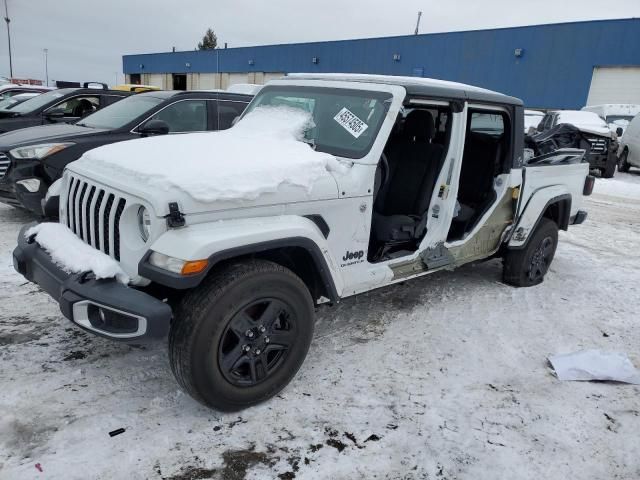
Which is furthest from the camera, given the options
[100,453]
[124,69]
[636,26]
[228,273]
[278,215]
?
[124,69]

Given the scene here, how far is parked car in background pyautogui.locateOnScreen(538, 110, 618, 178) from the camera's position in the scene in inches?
517

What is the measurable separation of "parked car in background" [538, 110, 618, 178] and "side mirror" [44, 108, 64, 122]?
11.4 metres

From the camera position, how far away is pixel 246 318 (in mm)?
2688

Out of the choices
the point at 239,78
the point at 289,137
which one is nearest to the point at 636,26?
the point at 289,137

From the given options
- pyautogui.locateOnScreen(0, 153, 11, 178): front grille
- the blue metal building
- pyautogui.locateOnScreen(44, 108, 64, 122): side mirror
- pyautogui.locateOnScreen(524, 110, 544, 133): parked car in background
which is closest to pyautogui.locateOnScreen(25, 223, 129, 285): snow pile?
pyautogui.locateOnScreen(0, 153, 11, 178): front grille

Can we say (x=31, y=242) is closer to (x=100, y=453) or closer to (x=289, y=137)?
(x=100, y=453)

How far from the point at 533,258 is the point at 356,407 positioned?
3.07 metres

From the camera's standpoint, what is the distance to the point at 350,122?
3488mm

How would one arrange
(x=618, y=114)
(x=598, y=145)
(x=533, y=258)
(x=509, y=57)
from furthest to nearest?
(x=509, y=57), (x=618, y=114), (x=598, y=145), (x=533, y=258)

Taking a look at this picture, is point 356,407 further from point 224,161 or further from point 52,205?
point 52,205

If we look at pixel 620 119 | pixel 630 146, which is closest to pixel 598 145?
pixel 630 146

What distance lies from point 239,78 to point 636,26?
2595cm

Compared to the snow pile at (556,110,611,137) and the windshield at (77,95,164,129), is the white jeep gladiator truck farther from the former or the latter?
the snow pile at (556,110,611,137)

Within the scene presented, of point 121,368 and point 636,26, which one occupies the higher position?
point 636,26
